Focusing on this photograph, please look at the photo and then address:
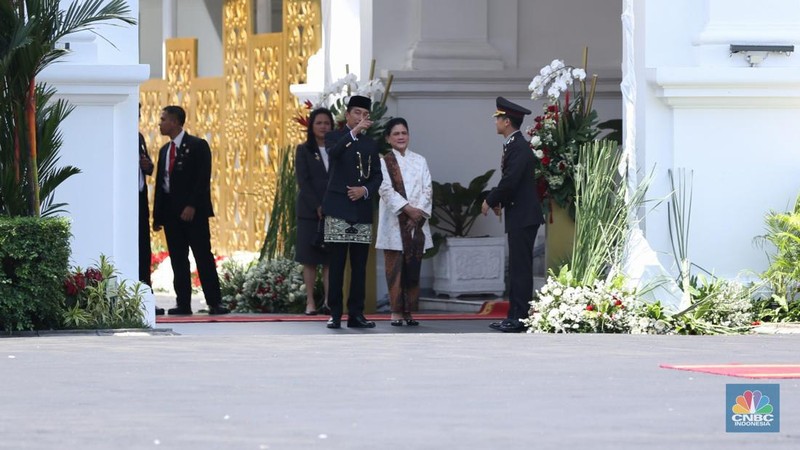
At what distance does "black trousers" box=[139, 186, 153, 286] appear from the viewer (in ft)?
49.3

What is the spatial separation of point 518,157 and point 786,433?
19.9 feet

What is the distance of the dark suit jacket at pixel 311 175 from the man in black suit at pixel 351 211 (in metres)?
1.11

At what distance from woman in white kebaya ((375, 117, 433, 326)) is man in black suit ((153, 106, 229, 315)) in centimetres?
191

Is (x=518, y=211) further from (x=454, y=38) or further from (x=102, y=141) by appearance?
(x=454, y=38)

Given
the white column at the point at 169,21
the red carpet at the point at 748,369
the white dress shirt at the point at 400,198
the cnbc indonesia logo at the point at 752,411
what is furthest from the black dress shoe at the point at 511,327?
the white column at the point at 169,21

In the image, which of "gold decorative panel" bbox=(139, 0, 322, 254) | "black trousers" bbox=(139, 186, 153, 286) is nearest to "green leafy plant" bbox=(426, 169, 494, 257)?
"black trousers" bbox=(139, 186, 153, 286)

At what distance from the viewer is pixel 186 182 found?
1549 centimetres

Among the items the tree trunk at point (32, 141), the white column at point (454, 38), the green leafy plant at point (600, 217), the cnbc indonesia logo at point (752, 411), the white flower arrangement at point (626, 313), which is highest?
the white column at point (454, 38)

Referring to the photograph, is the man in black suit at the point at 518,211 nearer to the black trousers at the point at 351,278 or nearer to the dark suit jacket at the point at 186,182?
the black trousers at the point at 351,278

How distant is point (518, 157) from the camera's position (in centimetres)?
1348

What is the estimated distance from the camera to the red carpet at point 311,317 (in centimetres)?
1476

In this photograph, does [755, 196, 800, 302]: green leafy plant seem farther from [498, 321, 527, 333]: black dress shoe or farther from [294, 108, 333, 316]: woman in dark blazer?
[294, 108, 333, 316]: woman in dark blazer

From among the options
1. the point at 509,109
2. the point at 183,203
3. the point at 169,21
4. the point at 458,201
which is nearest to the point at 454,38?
the point at 458,201

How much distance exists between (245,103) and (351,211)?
8.74 m
